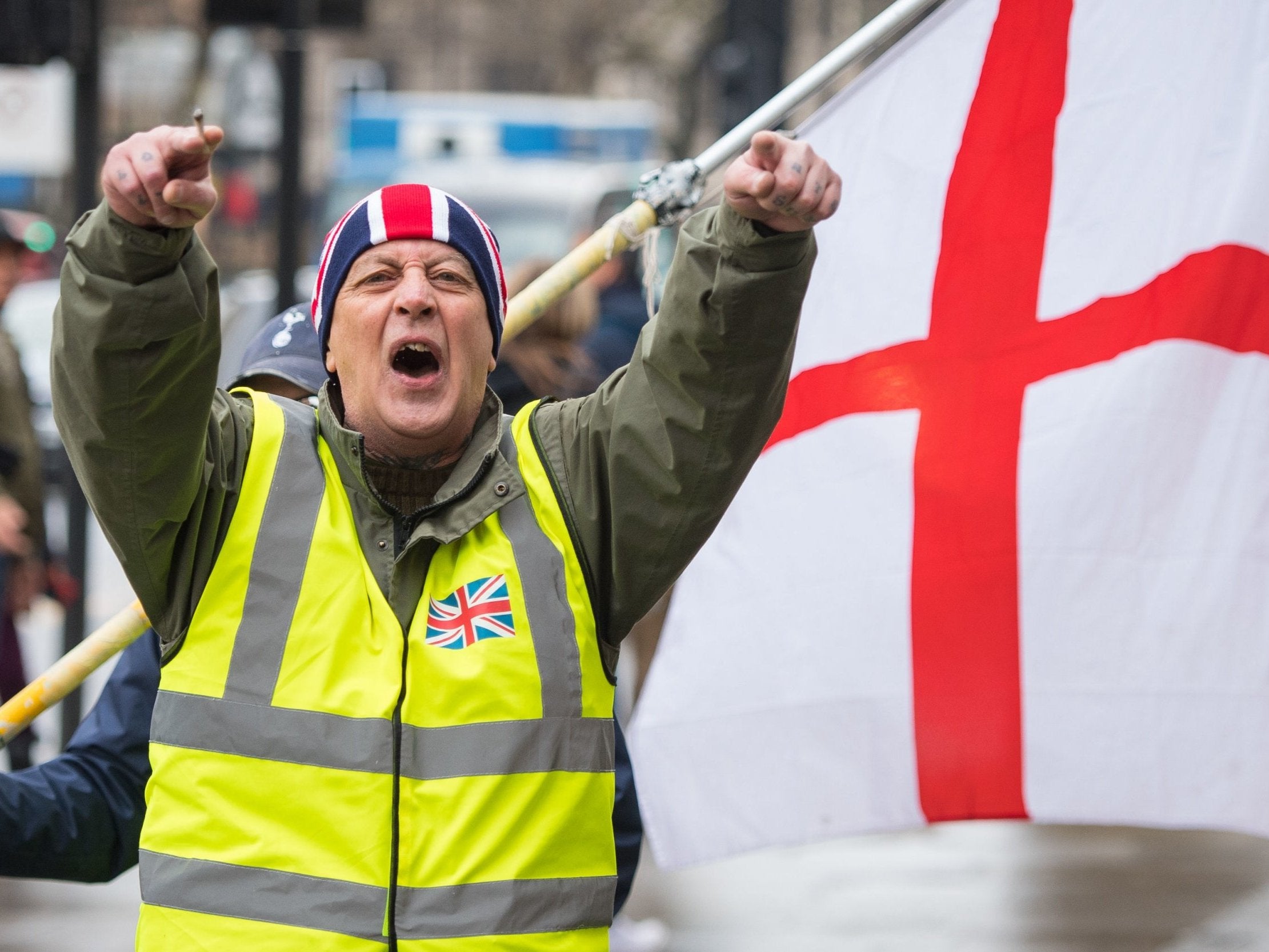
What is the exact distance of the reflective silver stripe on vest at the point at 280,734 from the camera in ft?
7.80

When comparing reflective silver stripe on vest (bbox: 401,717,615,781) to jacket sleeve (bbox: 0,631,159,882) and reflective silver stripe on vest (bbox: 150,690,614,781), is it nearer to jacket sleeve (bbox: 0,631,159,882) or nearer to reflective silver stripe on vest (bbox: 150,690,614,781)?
reflective silver stripe on vest (bbox: 150,690,614,781)

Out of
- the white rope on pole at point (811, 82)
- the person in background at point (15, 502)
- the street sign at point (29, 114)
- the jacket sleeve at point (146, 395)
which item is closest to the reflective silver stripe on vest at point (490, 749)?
the jacket sleeve at point (146, 395)

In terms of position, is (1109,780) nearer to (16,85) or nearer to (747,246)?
(747,246)

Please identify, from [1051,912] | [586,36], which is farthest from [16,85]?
[586,36]

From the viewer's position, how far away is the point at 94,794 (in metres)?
3.04

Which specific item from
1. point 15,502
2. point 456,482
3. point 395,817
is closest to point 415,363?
point 456,482

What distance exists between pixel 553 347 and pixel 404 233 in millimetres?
3826

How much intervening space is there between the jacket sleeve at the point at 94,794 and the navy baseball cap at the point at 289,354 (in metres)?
0.51

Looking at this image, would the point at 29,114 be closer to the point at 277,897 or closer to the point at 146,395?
the point at 146,395

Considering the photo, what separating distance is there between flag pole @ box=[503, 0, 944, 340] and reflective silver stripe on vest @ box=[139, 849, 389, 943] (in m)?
1.18

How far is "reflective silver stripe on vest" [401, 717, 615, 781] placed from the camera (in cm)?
239

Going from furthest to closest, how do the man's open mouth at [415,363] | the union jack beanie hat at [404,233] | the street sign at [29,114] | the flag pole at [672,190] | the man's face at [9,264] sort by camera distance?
1. the street sign at [29,114]
2. the man's face at [9,264]
3. the flag pole at [672,190]
4. the man's open mouth at [415,363]
5. the union jack beanie hat at [404,233]

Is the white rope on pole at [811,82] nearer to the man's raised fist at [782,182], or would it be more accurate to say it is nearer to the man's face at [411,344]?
the man's face at [411,344]

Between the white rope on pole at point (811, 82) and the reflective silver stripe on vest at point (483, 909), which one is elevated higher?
the white rope on pole at point (811, 82)
